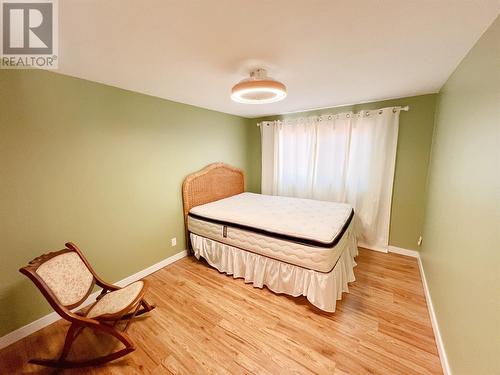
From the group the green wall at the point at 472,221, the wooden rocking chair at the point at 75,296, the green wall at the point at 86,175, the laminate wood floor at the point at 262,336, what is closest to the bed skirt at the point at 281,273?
the laminate wood floor at the point at 262,336

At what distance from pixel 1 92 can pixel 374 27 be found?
2.63 m

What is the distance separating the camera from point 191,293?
2184mm

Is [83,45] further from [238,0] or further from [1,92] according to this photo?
[238,0]

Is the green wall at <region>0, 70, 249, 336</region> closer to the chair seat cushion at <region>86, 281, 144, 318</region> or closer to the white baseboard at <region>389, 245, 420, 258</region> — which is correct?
the chair seat cushion at <region>86, 281, 144, 318</region>

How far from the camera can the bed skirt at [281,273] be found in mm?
1842

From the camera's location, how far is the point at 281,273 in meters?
2.10

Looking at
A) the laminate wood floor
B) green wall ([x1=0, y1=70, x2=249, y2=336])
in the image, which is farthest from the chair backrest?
the laminate wood floor

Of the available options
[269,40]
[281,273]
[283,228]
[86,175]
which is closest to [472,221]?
[283,228]

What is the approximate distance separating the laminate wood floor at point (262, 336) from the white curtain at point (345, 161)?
3.54 feet

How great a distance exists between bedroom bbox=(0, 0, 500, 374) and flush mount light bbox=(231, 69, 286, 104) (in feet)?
0.06

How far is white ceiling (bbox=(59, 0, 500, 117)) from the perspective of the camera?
1005 millimetres

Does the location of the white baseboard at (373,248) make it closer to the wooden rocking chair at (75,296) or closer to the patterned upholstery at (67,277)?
the wooden rocking chair at (75,296)

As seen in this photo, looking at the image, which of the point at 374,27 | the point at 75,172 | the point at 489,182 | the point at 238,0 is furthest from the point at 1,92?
the point at 489,182

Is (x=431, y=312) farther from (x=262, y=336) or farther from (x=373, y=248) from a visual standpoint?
(x=262, y=336)
